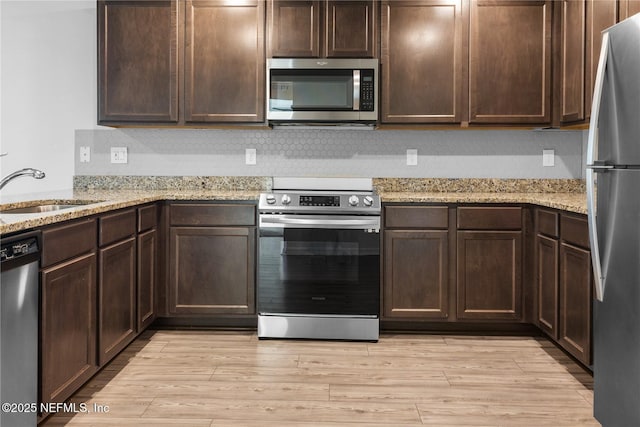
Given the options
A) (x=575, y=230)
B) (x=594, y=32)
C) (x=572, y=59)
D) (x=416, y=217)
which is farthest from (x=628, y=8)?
(x=416, y=217)

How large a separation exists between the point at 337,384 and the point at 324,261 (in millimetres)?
894

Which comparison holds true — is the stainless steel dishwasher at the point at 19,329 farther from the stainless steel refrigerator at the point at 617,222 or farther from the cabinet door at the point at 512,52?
the cabinet door at the point at 512,52

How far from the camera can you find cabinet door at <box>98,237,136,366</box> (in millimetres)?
2639

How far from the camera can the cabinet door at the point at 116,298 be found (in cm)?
264

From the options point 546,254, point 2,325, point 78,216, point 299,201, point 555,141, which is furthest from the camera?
point 555,141

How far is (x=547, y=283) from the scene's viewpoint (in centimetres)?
322

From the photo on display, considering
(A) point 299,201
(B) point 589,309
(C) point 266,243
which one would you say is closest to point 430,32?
(A) point 299,201

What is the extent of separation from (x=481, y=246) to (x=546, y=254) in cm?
40

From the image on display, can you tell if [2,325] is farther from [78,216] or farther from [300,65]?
[300,65]

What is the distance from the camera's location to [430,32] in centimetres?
372

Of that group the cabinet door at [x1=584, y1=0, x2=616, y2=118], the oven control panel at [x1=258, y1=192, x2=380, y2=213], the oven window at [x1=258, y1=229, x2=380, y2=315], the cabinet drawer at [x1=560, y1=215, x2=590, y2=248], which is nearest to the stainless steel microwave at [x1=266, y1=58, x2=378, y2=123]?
the oven control panel at [x1=258, y1=192, x2=380, y2=213]

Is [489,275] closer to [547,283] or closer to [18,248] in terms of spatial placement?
[547,283]

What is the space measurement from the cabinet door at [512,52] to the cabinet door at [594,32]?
1.52 feet

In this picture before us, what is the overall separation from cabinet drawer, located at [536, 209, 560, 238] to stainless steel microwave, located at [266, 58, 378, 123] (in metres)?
1.17
